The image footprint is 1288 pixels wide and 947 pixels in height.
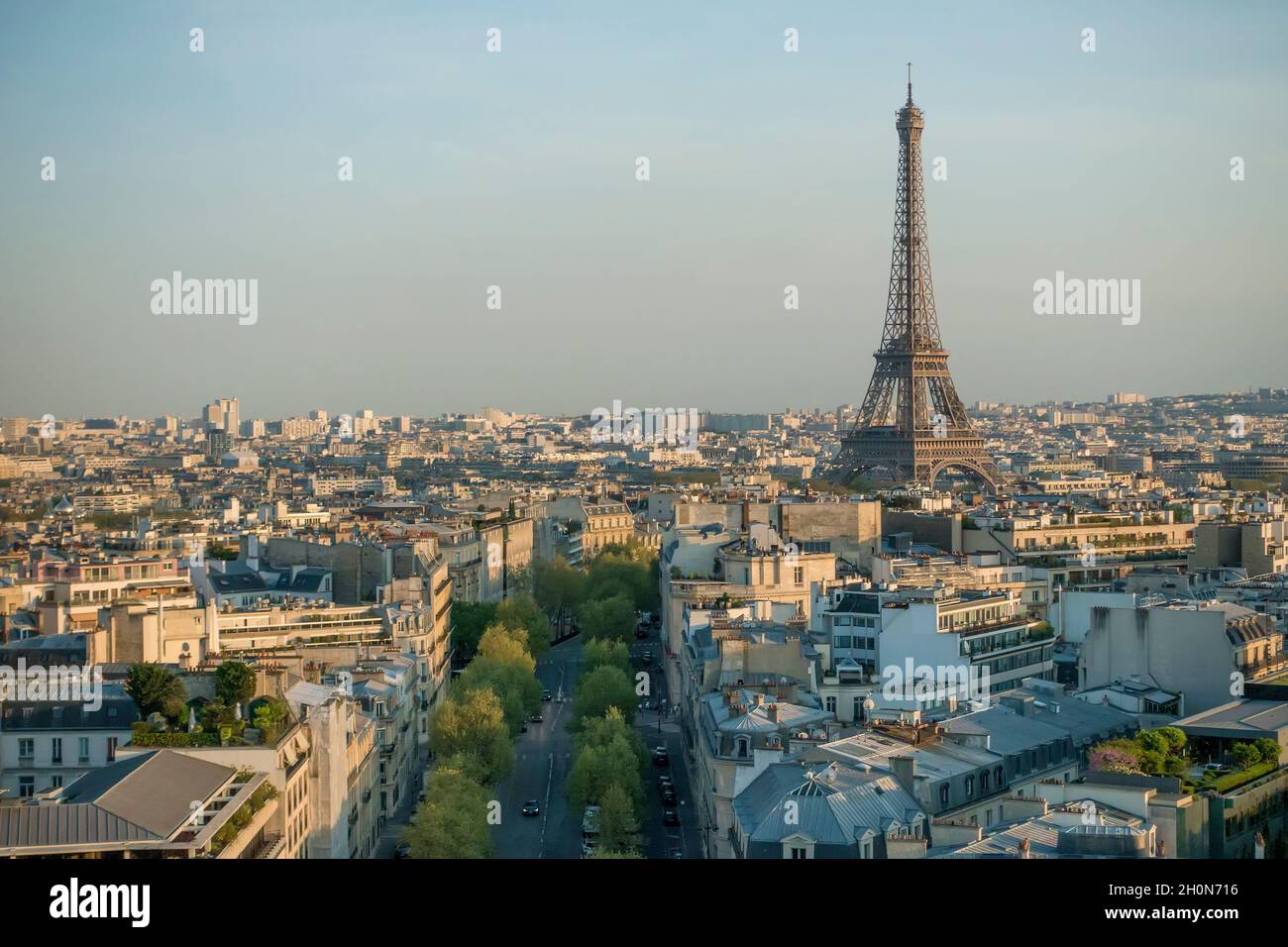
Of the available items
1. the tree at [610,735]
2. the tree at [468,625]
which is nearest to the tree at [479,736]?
the tree at [610,735]

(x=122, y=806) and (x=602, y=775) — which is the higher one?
(x=122, y=806)

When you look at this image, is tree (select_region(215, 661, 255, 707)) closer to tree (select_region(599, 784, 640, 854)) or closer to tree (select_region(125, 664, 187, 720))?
tree (select_region(125, 664, 187, 720))

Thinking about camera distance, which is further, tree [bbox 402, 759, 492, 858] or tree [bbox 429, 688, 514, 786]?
tree [bbox 429, 688, 514, 786]

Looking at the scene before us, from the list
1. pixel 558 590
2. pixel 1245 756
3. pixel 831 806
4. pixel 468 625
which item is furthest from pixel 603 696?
pixel 558 590

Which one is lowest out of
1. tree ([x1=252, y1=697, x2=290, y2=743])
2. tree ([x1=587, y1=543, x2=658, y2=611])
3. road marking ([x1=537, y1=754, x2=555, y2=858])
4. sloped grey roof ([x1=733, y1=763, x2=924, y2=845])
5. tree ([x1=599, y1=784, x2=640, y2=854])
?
road marking ([x1=537, y1=754, x2=555, y2=858])

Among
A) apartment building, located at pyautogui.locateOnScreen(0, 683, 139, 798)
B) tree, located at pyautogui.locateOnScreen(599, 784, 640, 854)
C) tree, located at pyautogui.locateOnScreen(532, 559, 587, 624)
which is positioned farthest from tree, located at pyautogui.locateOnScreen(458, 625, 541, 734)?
tree, located at pyautogui.locateOnScreen(532, 559, 587, 624)

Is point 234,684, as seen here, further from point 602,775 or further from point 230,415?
point 230,415

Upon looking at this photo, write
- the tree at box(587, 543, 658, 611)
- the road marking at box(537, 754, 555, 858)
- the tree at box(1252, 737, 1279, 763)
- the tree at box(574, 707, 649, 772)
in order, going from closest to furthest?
the tree at box(1252, 737, 1279, 763)
the road marking at box(537, 754, 555, 858)
the tree at box(574, 707, 649, 772)
the tree at box(587, 543, 658, 611)

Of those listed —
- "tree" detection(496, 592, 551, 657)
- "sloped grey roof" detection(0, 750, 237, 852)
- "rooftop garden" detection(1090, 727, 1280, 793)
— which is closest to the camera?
"sloped grey roof" detection(0, 750, 237, 852)
